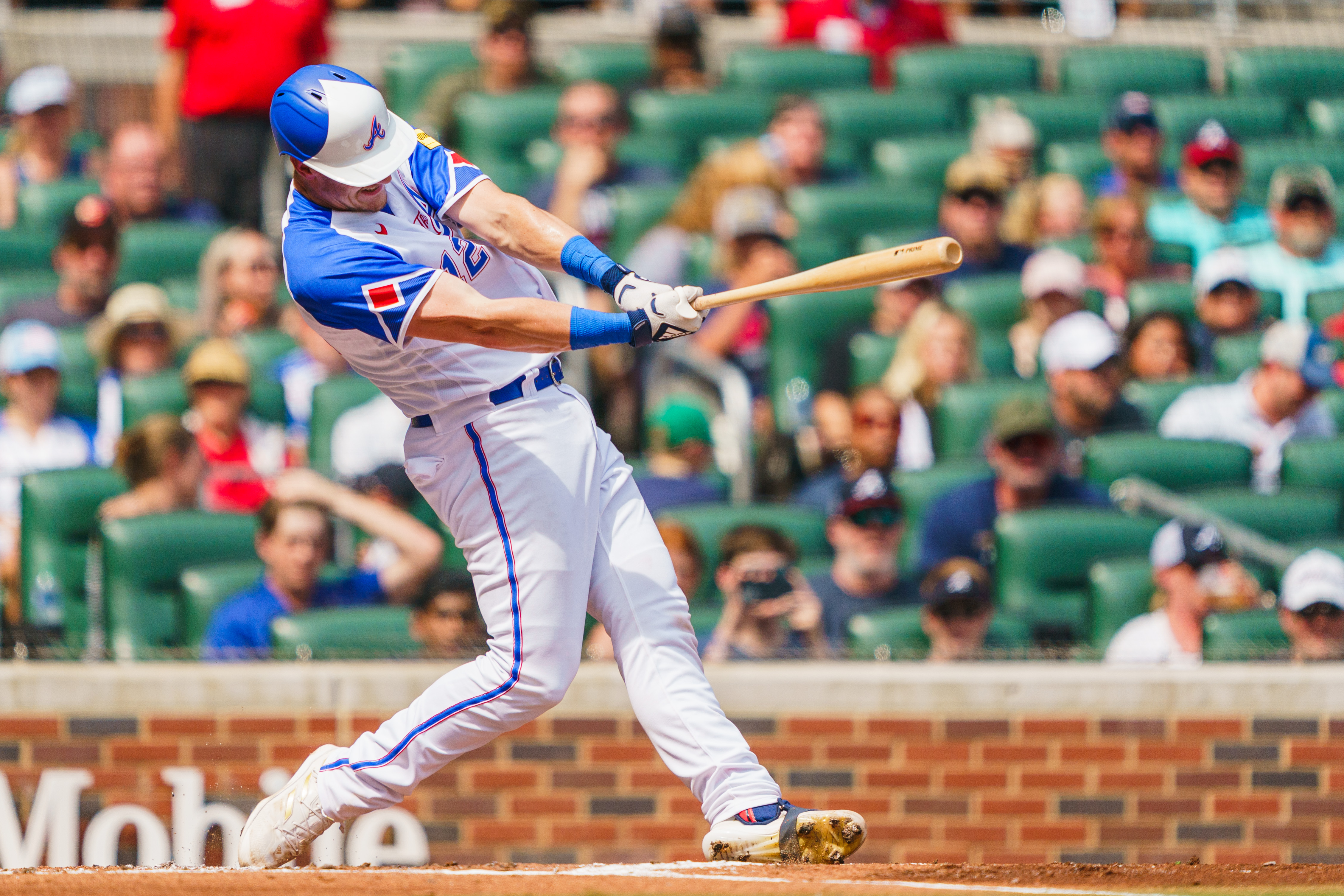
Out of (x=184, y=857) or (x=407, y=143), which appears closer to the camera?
(x=407, y=143)

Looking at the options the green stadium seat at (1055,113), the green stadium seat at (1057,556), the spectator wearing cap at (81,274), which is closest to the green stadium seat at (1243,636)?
the green stadium seat at (1057,556)

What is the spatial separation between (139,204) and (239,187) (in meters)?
0.41

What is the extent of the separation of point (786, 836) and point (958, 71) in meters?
5.58

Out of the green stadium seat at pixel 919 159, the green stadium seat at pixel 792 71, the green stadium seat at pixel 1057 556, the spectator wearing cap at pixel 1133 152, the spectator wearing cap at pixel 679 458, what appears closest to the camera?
the green stadium seat at pixel 1057 556

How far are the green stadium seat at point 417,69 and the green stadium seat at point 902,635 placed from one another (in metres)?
3.78

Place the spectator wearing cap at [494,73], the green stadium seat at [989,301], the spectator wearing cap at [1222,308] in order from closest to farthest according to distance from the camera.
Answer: the spectator wearing cap at [1222,308], the green stadium seat at [989,301], the spectator wearing cap at [494,73]

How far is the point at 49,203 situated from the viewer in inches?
279

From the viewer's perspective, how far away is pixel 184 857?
4.55 meters

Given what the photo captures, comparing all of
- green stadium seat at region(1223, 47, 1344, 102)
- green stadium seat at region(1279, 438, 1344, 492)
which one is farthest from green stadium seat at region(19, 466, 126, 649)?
green stadium seat at region(1223, 47, 1344, 102)

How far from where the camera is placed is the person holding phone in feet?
15.9

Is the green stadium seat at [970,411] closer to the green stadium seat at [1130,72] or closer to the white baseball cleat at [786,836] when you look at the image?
the white baseball cleat at [786,836]

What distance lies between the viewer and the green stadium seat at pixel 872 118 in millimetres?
7812

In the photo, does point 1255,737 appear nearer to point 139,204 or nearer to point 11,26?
point 139,204

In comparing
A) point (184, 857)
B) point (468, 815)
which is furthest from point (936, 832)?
point (184, 857)
